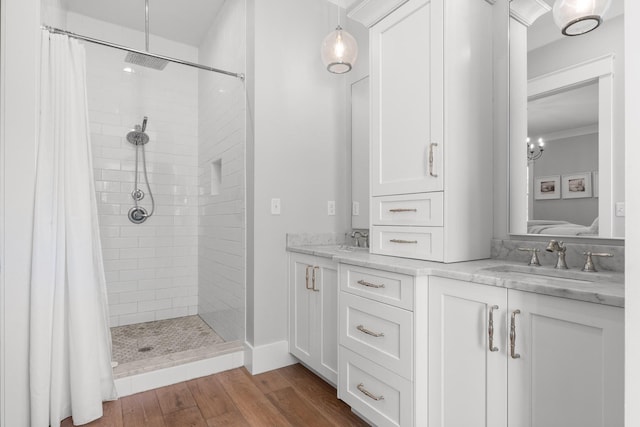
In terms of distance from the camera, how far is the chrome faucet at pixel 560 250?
1486 mm

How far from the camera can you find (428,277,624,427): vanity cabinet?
A: 100 cm

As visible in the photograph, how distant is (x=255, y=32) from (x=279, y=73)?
310 millimetres

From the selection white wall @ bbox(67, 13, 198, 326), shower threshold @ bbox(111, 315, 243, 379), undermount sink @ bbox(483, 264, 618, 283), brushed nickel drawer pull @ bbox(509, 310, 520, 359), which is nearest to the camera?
brushed nickel drawer pull @ bbox(509, 310, 520, 359)

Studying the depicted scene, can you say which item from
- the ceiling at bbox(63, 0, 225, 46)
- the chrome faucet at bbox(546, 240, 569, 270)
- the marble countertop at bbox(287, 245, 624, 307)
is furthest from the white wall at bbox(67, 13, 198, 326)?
the chrome faucet at bbox(546, 240, 569, 270)

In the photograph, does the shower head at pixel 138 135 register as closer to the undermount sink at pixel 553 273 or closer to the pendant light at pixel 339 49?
the pendant light at pixel 339 49

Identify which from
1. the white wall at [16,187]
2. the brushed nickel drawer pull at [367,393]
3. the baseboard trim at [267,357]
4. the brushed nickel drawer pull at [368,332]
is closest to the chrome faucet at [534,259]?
the brushed nickel drawer pull at [368,332]

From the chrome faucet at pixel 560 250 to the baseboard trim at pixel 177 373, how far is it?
6.67 ft

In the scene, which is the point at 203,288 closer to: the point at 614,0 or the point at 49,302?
the point at 49,302

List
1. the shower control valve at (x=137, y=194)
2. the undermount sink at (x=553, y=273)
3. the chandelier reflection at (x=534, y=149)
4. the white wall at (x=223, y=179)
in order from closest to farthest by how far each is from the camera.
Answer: the undermount sink at (x=553, y=273)
the chandelier reflection at (x=534, y=149)
the white wall at (x=223, y=179)
the shower control valve at (x=137, y=194)

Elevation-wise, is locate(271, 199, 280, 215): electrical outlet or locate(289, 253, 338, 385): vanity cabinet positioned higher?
locate(271, 199, 280, 215): electrical outlet

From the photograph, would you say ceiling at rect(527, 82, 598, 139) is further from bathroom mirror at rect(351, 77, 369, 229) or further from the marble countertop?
bathroom mirror at rect(351, 77, 369, 229)

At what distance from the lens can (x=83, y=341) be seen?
1833 mm

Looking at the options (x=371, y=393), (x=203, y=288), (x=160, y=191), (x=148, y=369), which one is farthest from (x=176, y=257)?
(x=371, y=393)

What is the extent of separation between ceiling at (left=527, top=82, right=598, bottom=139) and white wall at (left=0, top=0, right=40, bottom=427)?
2425 millimetres
